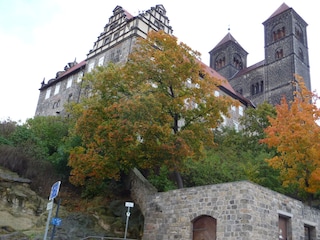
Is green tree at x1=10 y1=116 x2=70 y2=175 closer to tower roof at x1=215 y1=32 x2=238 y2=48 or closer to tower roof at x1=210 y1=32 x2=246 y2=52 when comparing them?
tower roof at x1=210 y1=32 x2=246 y2=52

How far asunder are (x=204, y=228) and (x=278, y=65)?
42.1 metres

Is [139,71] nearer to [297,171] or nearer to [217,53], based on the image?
[297,171]

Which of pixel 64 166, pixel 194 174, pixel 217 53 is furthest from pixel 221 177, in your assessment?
pixel 217 53

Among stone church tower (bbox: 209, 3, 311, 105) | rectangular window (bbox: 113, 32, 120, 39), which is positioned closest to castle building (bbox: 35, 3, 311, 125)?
stone church tower (bbox: 209, 3, 311, 105)

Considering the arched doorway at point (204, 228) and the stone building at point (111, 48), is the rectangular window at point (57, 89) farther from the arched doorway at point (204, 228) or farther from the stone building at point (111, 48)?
the arched doorway at point (204, 228)

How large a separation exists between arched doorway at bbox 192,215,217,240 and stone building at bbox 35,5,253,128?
1985cm

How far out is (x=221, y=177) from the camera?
887 inches

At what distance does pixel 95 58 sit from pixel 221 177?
901 inches

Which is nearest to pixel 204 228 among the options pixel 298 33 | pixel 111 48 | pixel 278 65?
pixel 111 48

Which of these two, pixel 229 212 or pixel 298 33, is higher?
pixel 298 33

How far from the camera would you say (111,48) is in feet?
125

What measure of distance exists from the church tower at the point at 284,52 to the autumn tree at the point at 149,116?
32.4 m

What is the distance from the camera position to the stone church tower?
166 feet

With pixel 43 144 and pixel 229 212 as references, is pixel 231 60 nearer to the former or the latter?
pixel 43 144
